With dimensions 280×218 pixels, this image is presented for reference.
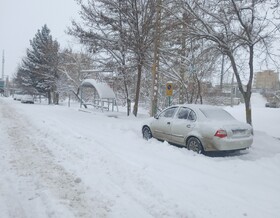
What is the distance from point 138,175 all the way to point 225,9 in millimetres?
10069

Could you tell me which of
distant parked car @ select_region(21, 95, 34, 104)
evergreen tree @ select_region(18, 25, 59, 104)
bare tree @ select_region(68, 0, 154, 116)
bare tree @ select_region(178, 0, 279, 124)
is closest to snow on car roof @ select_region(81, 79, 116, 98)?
bare tree @ select_region(68, 0, 154, 116)

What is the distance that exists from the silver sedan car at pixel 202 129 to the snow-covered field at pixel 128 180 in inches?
14.8

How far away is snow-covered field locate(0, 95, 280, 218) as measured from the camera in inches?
194

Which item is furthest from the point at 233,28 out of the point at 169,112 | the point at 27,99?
the point at 27,99

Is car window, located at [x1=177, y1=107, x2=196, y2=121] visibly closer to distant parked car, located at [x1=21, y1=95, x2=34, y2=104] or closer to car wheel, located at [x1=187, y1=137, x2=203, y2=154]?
car wheel, located at [x1=187, y1=137, x2=203, y2=154]

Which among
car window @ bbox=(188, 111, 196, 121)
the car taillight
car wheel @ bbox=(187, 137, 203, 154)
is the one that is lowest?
car wheel @ bbox=(187, 137, 203, 154)

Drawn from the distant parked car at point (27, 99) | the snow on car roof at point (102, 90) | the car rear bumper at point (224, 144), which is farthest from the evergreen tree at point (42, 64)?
the car rear bumper at point (224, 144)

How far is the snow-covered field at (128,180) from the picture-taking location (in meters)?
4.93

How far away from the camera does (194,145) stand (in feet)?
30.7

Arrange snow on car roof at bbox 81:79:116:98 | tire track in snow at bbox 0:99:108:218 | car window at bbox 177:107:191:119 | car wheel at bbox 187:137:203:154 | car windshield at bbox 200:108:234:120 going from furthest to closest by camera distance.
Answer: snow on car roof at bbox 81:79:116:98
car window at bbox 177:107:191:119
car windshield at bbox 200:108:234:120
car wheel at bbox 187:137:203:154
tire track in snow at bbox 0:99:108:218

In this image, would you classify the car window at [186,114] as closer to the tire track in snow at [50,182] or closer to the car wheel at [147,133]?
the car wheel at [147,133]

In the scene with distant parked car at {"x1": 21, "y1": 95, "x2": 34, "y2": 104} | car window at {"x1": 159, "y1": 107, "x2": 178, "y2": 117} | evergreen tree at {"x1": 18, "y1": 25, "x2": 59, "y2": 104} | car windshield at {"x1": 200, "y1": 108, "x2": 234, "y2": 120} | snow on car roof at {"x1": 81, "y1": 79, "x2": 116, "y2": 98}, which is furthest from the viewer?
distant parked car at {"x1": 21, "y1": 95, "x2": 34, "y2": 104}

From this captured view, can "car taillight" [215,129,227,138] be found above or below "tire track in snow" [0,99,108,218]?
above

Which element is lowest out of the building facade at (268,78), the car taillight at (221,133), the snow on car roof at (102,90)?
the car taillight at (221,133)
